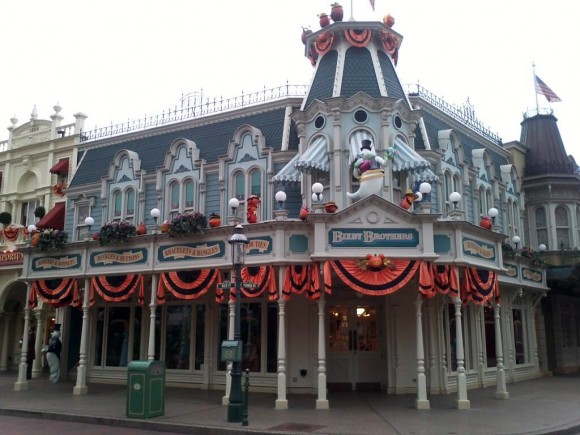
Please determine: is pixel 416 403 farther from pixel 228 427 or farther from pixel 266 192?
pixel 266 192

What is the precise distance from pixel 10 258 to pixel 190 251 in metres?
13.3

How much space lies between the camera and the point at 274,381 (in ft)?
59.2

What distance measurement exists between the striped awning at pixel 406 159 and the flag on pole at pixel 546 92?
40.5 feet

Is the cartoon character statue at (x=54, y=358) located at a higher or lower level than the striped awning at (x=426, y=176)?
lower

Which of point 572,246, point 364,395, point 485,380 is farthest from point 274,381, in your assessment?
point 572,246

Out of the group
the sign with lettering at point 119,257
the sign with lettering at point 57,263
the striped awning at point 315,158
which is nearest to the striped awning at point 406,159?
the striped awning at point 315,158

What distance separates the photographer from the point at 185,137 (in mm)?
22969

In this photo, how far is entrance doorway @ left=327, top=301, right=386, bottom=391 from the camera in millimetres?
18156

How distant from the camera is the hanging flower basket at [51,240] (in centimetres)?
1991

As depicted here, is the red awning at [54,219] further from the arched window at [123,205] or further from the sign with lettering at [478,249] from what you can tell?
the sign with lettering at [478,249]

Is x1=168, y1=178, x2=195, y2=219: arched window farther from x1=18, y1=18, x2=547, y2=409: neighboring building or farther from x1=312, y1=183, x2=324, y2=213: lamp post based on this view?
x1=312, y1=183, x2=324, y2=213: lamp post

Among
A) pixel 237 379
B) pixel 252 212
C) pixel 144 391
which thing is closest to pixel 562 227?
pixel 252 212

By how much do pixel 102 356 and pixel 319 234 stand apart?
36.6ft

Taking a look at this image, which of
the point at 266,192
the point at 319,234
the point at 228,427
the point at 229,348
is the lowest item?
the point at 228,427
